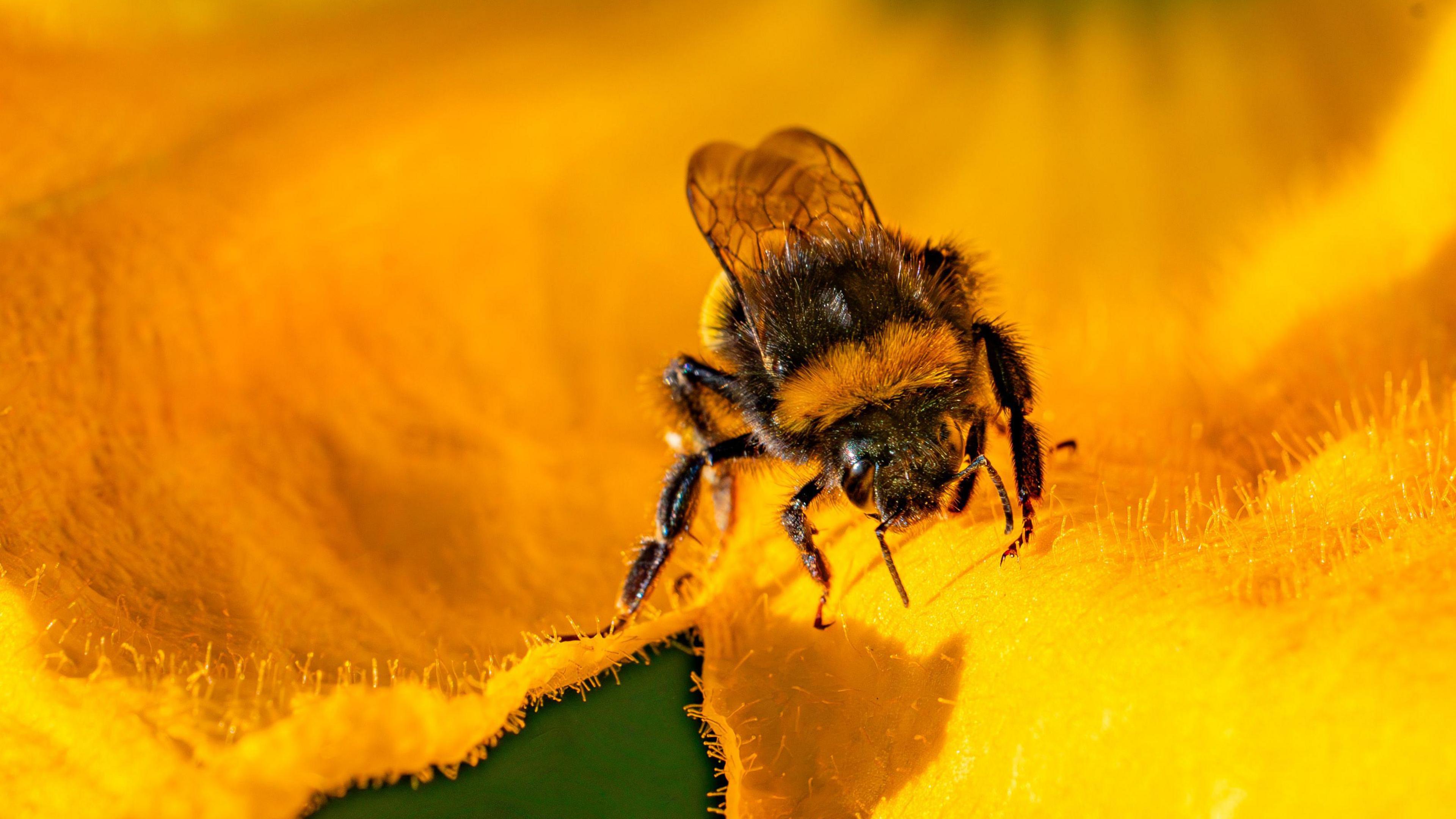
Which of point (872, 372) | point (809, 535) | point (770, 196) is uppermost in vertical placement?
point (770, 196)

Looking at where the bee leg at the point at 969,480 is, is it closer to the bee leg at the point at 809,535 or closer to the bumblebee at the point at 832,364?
the bumblebee at the point at 832,364

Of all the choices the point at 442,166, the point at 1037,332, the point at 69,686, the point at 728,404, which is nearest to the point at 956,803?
the point at 69,686

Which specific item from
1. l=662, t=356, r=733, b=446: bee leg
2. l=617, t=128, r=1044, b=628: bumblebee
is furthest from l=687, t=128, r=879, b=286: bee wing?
l=662, t=356, r=733, b=446: bee leg

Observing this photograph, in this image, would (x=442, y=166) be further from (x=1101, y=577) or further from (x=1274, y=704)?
(x=1274, y=704)

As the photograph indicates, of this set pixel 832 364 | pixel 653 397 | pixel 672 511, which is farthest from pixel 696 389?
pixel 832 364

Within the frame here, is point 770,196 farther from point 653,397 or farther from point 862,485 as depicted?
point 862,485

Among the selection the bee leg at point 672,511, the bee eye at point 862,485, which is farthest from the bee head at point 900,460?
the bee leg at point 672,511

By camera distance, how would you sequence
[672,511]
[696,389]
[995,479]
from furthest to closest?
[696,389]
[672,511]
[995,479]

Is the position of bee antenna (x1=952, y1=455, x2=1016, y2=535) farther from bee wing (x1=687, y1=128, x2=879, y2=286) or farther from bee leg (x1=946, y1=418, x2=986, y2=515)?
bee wing (x1=687, y1=128, x2=879, y2=286)
